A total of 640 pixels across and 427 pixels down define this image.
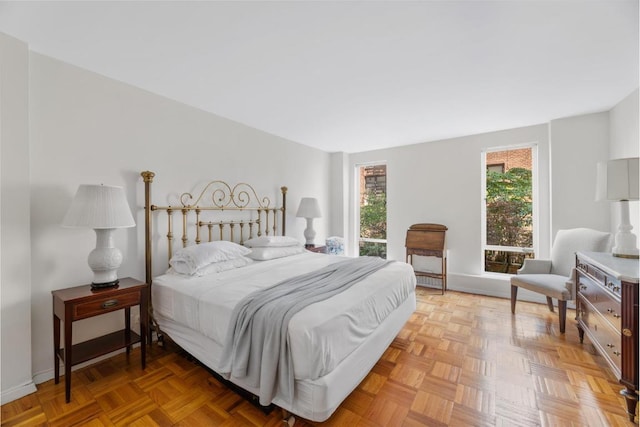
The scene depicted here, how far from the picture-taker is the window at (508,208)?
377 centimetres

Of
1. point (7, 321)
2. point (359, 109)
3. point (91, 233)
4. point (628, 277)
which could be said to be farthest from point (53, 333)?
point (628, 277)

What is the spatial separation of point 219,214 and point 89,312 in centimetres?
158

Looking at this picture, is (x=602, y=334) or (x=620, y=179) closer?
(x=602, y=334)

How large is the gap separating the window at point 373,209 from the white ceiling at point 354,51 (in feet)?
6.87

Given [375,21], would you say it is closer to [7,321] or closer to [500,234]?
[7,321]

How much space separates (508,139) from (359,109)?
7.69 ft

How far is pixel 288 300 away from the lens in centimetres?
169

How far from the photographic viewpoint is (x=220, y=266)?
2.51m

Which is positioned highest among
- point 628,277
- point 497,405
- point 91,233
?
point 91,233

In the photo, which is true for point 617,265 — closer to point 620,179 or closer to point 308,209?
point 620,179

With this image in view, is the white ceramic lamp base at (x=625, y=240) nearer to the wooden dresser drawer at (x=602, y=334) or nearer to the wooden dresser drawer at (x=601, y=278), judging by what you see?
the wooden dresser drawer at (x=601, y=278)

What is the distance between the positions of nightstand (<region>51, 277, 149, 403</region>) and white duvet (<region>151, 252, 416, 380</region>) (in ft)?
0.75

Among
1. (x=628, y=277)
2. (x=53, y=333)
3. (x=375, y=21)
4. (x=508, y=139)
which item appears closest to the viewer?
(x=628, y=277)

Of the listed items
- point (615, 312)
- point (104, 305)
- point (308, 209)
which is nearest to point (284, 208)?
point (308, 209)
